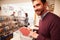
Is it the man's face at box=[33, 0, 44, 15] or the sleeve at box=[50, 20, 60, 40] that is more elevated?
the man's face at box=[33, 0, 44, 15]

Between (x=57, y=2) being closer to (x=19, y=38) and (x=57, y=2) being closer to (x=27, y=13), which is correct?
(x=27, y=13)

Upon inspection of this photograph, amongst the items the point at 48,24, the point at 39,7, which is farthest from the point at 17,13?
the point at 48,24

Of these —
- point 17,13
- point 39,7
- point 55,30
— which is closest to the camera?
point 55,30

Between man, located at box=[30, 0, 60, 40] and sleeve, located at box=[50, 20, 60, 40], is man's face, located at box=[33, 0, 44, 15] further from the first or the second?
sleeve, located at box=[50, 20, 60, 40]

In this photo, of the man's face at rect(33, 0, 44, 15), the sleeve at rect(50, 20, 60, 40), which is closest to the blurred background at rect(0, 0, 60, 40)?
the man's face at rect(33, 0, 44, 15)

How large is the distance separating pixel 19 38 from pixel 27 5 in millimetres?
633

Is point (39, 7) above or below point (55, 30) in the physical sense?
above

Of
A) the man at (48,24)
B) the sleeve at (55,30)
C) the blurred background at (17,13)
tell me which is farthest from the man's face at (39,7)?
the blurred background at (17,13)

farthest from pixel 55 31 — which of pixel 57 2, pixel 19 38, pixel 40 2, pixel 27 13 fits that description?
pixel 27 13

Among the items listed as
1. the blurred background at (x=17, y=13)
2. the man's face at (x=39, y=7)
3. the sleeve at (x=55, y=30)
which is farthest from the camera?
the blurred background at (x=17, y=13)

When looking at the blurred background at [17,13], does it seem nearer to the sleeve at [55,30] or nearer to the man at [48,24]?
the man at [48,24]

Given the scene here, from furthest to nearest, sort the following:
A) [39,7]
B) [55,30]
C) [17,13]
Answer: [17,13]
[39,7]
[55,30]

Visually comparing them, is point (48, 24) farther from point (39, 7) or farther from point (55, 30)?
point (39, 7)

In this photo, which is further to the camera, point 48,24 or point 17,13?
point 17,13
